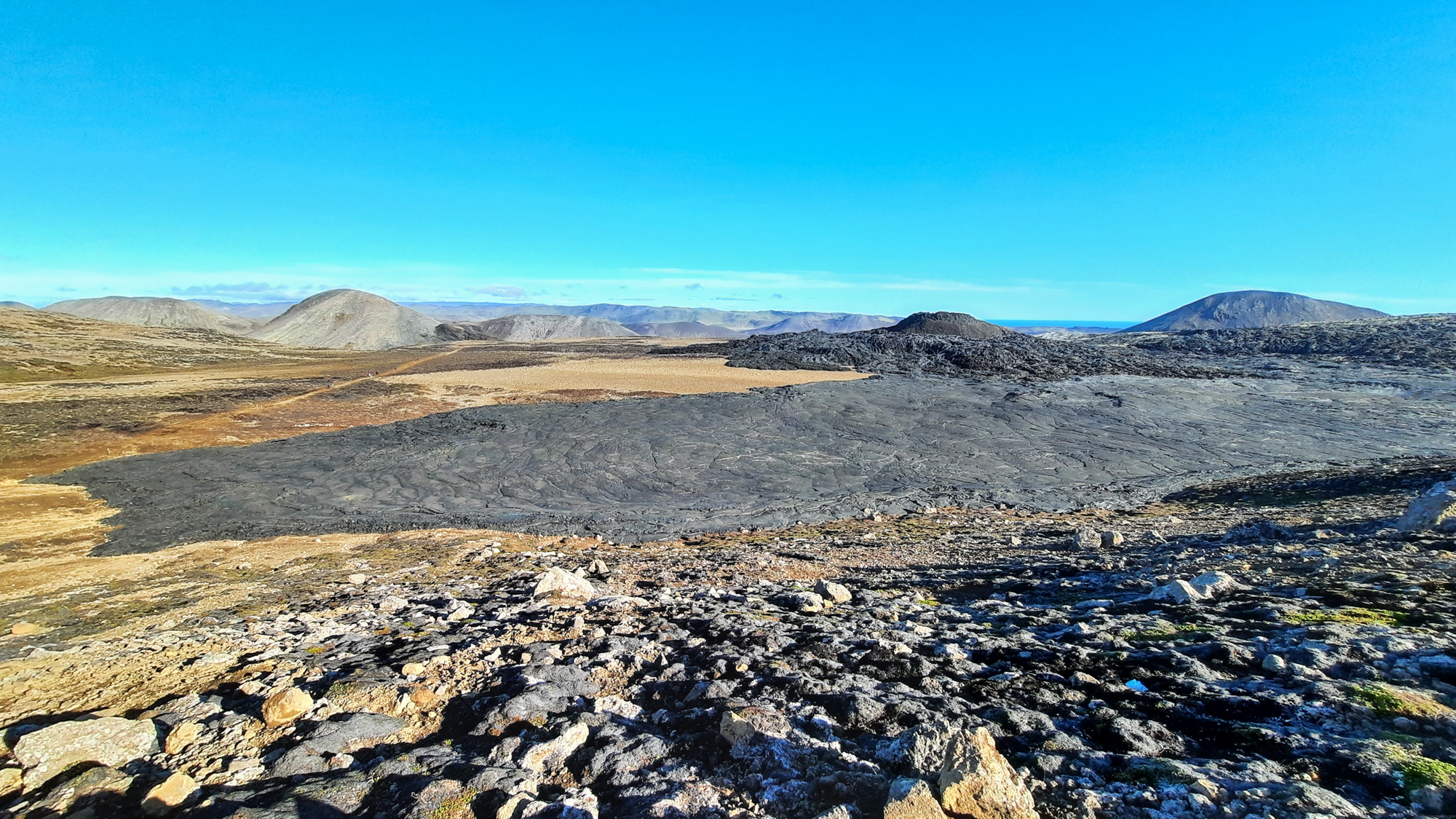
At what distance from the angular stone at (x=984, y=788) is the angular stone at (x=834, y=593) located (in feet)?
9.72

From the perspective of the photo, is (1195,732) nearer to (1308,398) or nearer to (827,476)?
(827,476)

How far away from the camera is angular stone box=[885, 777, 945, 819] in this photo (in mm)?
2287

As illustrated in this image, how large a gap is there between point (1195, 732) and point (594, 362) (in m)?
41.7

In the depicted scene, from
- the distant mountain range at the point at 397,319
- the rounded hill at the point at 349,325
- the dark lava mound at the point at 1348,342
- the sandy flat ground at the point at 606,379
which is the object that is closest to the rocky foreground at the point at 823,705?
the sandy flat ground at the point at 606,379

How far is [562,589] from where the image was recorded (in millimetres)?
5770

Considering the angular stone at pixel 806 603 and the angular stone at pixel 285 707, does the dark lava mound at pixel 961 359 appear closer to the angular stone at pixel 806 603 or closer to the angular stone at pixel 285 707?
the angular stone at pixel 806 603

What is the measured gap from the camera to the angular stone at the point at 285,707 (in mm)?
3404

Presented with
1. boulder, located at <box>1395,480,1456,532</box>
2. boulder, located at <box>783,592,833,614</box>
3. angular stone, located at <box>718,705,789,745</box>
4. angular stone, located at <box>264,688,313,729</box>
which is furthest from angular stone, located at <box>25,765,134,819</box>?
boulder, located at <box>1395,480,1456,532</box>

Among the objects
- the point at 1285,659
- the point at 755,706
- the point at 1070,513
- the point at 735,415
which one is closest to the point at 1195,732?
the point at 1285,659

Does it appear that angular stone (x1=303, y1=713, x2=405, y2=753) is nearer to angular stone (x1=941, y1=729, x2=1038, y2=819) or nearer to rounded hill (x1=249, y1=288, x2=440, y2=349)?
angular stone (x1=941, y1=729, x2=1038, y2=819)

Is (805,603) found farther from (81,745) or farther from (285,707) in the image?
(81,745)

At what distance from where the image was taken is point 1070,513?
1130 centimetres

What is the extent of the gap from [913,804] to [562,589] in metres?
4.12

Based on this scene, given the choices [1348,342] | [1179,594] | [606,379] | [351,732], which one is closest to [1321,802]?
[1179,594]
